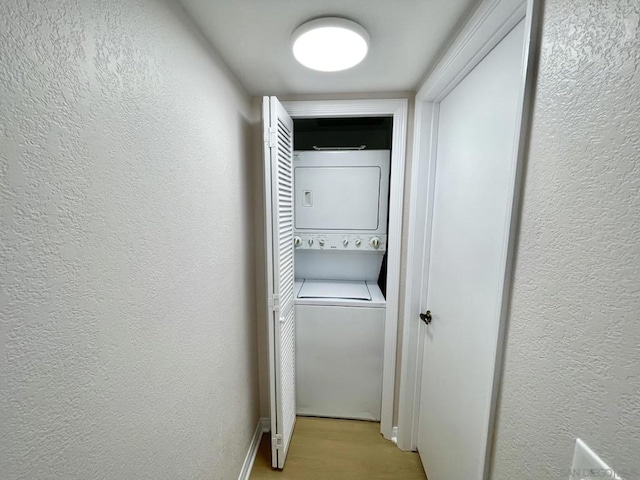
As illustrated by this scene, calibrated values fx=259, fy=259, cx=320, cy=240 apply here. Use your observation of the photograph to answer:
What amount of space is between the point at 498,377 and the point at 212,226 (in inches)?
43.6

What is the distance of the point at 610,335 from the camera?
1.45 feet

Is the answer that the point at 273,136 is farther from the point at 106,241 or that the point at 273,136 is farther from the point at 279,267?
the point at 106,241

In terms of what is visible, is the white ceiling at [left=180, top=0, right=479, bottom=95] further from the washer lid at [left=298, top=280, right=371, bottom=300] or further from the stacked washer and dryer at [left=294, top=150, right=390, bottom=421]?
the washer lid at [left=298, top=280, right=371, bottom=300]

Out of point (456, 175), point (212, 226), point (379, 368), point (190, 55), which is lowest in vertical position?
point (379, 368)

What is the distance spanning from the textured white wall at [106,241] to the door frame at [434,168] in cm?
96

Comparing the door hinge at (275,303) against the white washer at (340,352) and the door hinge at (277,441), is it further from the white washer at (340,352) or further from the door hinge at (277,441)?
the door hinge at (277,441)

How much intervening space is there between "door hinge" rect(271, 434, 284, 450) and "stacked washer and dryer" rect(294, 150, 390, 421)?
389mm

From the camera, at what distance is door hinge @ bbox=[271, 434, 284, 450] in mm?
1506

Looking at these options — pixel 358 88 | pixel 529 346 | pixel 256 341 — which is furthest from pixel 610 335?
pixel 256 341

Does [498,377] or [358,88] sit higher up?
[358,88]

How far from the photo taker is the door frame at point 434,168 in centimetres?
64

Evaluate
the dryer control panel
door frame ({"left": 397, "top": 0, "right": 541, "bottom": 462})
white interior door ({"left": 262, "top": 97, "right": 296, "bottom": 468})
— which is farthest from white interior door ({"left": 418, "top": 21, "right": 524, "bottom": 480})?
white interior door ({"left": 262, "top": 97, "right": 296, "bottom": 468})

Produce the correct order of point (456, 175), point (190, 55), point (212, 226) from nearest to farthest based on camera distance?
point (190, 55) → point (212, 226) → point (456, 175)

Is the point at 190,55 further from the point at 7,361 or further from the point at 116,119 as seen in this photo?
the point at 7,361
